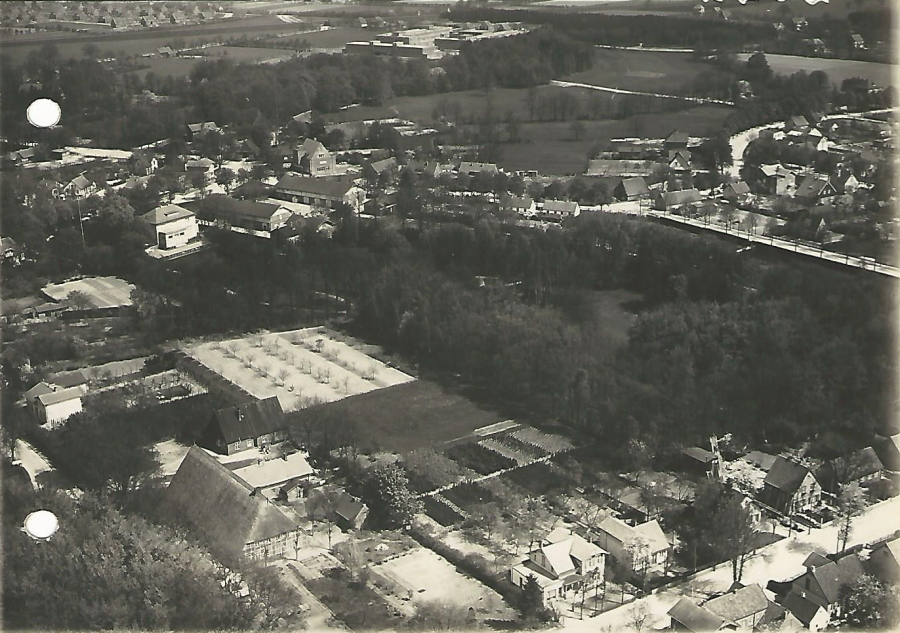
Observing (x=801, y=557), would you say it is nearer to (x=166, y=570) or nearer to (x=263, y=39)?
(x=166, y=570)

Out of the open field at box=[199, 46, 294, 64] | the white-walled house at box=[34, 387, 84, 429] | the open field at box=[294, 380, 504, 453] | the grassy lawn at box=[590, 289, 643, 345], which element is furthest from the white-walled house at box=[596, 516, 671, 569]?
the open field at box=[199, 46, 294, 64]

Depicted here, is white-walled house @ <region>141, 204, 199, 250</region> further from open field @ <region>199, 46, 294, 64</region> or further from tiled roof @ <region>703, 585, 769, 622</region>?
tiled roof @ <region>703, 585, 769, 622</region>

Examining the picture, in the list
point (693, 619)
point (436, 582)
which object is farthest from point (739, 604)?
point (436, 582)

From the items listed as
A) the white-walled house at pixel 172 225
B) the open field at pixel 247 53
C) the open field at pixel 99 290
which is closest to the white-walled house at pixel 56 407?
the open field at pixel 99 290

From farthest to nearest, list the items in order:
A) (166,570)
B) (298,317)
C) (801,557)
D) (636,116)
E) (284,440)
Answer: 1. (636,116)
2. (298,317)
3. (284,440)
4. (801,557)
5. (166,570)

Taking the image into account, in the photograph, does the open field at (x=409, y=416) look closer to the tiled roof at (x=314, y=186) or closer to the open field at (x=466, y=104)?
the tiled roof at (x=314, y=186)

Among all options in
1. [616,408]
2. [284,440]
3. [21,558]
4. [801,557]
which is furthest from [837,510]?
[21,558]
